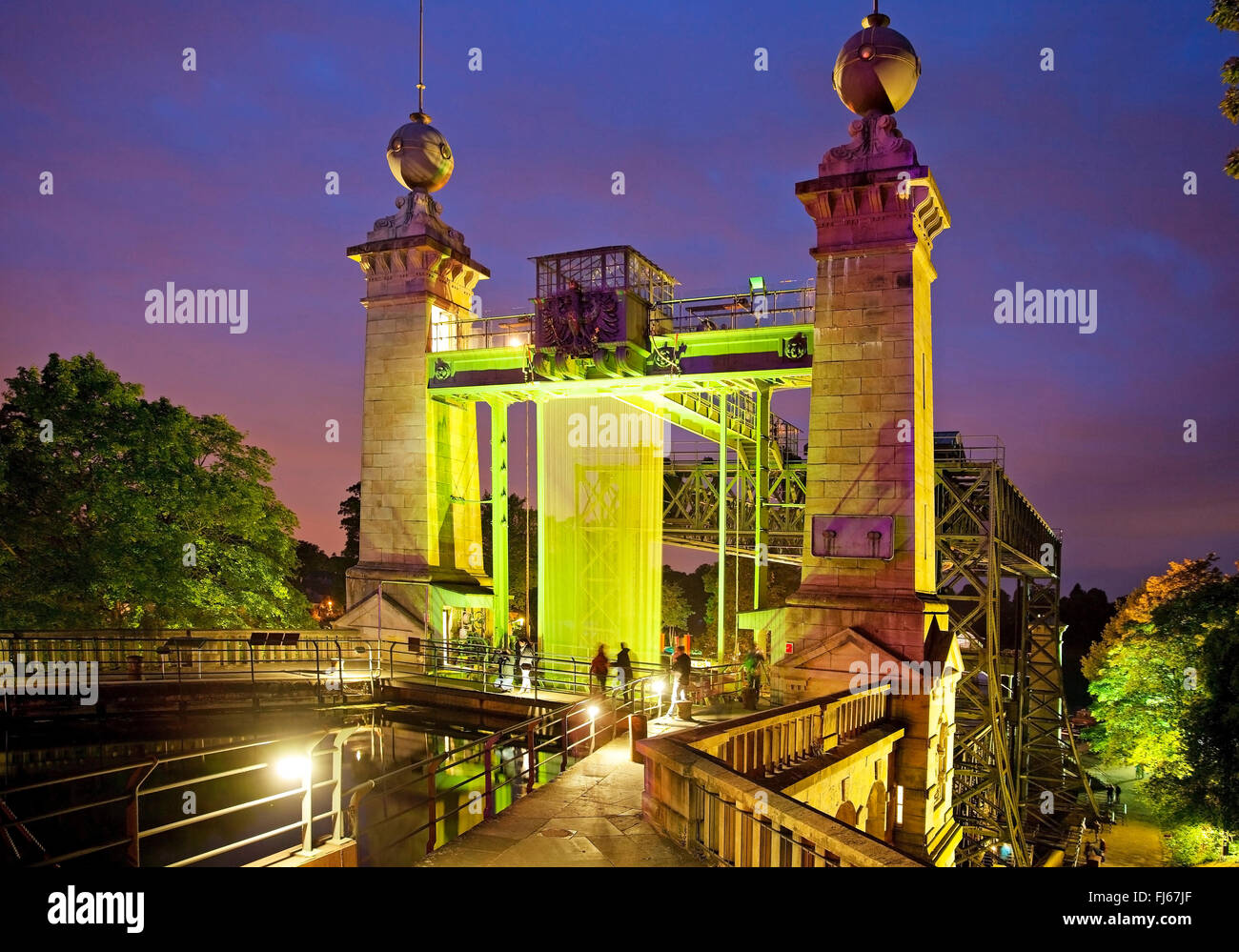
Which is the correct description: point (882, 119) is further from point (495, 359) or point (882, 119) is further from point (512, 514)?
point (512, 514)

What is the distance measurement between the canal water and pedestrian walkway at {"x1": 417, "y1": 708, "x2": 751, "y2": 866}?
156 centimetres

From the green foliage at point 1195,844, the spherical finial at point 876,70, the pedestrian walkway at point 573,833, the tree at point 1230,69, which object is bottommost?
the green foliage at point 1195,844

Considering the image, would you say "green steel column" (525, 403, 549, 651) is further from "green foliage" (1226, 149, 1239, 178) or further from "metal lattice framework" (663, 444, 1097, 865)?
"green foliage" (1226, 149, 1239, 178)

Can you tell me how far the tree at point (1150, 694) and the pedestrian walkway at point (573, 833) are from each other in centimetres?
2238

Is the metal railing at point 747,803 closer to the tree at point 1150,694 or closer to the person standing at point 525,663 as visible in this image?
the person standing at point 525,663

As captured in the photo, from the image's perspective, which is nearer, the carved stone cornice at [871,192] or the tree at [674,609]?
the carved stone cornice at [871,192]

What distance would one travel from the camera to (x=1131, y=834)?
117 feet

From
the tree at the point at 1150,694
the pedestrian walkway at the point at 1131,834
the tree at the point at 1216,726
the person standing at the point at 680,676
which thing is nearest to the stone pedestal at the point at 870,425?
the person standing at the point at 680,676

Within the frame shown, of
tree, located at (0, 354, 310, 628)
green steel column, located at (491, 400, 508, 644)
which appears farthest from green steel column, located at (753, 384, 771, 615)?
tree, located at (0, 354, 310, 628)

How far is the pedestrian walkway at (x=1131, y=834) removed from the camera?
3184 cm

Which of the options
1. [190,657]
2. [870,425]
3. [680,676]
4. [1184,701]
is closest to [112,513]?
[190,657]

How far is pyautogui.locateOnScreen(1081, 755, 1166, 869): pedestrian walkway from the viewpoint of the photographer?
31.8 metres

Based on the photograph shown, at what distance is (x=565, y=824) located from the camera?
896cm
